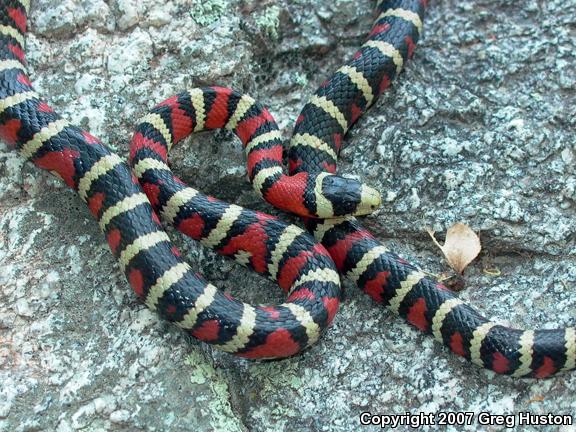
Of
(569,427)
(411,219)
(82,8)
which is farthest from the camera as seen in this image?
(82,8)

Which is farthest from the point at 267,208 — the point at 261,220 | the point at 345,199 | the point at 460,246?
the point at 460,246

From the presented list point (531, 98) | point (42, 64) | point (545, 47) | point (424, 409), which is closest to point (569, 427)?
point (424, 409)

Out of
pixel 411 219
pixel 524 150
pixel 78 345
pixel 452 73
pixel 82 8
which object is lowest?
pixel 78 345

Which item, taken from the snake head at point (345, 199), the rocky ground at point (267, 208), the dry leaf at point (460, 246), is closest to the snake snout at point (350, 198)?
the snake head at point (345, 199)

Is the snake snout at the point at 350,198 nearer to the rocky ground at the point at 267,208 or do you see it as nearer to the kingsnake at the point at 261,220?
the kingsnake at the point at 261,220

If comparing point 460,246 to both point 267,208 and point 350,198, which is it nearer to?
point 350,198

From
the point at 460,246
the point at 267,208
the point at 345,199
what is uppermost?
the point at 345,199

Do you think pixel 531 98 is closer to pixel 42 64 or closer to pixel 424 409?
pixel 424 409
